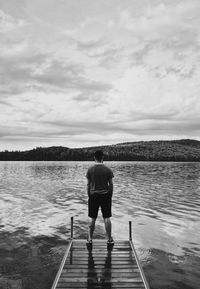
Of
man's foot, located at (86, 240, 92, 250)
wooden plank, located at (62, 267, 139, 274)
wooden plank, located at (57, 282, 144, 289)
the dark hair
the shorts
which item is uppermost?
the dark hair

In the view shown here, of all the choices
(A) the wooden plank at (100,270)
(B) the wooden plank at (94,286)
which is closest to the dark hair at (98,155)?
(A) the wooden plank at (100,270)

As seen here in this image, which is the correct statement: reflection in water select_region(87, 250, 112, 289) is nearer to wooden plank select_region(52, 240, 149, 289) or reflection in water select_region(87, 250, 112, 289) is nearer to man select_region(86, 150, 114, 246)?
wooden plank select_region(52, 240, 149, 289)

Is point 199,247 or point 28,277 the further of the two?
point 199,247

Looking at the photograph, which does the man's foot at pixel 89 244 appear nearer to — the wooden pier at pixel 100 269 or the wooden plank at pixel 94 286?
the wooden pier at pixel 100 269

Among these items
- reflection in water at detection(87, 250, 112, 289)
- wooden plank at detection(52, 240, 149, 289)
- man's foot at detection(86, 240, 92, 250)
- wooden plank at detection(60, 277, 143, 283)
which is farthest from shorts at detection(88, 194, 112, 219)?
wooden plank at detection(60, 277, 143, 283)

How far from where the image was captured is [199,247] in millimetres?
15188

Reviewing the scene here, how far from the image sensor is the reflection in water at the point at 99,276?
869 centimetres

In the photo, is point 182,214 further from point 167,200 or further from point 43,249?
point 43,249

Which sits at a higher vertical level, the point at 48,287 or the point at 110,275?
the point at 110,275

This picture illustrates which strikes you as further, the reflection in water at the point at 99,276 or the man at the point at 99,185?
the man at the point at 99,185

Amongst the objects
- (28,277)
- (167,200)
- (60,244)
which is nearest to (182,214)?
(167,200)

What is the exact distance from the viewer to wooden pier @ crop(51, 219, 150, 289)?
28.4 ft

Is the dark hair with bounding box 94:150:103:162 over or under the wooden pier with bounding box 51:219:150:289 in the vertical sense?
over

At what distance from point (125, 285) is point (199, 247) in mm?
7880
